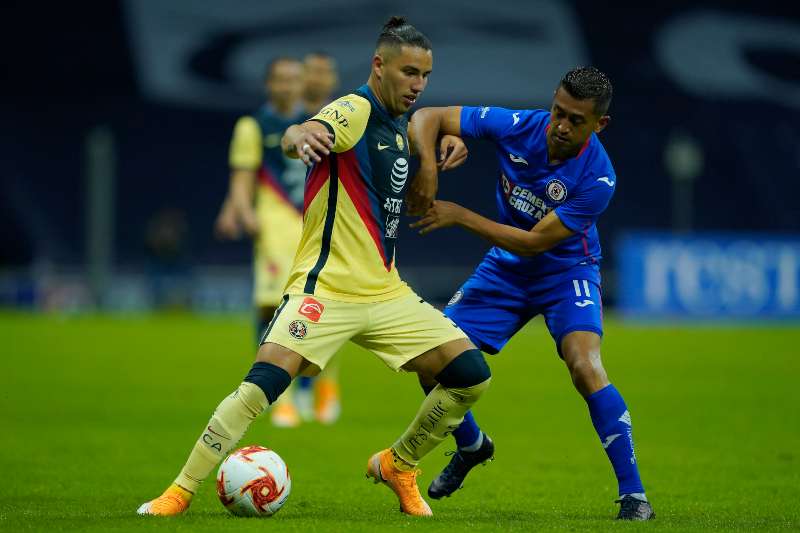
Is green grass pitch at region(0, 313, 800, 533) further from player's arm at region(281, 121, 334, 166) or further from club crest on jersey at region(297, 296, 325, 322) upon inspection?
player's arm at region(281, 121, 334, 166)

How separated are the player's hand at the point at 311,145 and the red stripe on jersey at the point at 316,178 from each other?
481mm

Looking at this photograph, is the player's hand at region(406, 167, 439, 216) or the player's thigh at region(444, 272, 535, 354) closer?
the player's hand at region(406, 167, 439, 216)

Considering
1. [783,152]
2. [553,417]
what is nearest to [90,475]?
[553,417]

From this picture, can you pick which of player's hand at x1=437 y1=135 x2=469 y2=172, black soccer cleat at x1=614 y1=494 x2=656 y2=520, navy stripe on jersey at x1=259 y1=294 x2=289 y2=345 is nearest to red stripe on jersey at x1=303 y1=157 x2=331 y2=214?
navy stripe on jersey at x1=259 y1=294 x2=289 y2=345

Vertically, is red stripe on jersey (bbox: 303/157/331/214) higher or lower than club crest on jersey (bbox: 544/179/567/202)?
higher

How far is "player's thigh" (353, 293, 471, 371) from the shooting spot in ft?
20.7

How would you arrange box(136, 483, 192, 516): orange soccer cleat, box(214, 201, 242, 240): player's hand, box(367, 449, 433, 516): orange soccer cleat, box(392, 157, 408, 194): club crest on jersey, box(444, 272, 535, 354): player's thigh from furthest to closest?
1. box(214, 201, 242, 240): player's hand
2. box(444, 272, 535, 354): player's thigh
3. box(367, 449, 433, 516): orange soccer cleat
4. box(392, 157, 408, 194): club crest on jersey
5. box(136, 483, 192, 516): orange soccer cleat

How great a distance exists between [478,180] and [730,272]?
824cm

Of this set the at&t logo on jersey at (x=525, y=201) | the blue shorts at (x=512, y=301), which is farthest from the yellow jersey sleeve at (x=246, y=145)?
the at&t logo on jersey at (x=525, y=201)

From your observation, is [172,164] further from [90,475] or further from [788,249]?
[90,475]

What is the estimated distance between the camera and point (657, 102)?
3397 centimetres

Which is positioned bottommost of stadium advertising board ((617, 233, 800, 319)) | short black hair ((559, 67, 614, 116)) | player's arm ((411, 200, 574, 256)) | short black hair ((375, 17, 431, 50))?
stadium advertising board ((617, 233, 800, 319))

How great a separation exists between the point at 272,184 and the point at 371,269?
15.4 feet

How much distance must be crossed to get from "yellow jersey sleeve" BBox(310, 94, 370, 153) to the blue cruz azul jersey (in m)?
1.06
